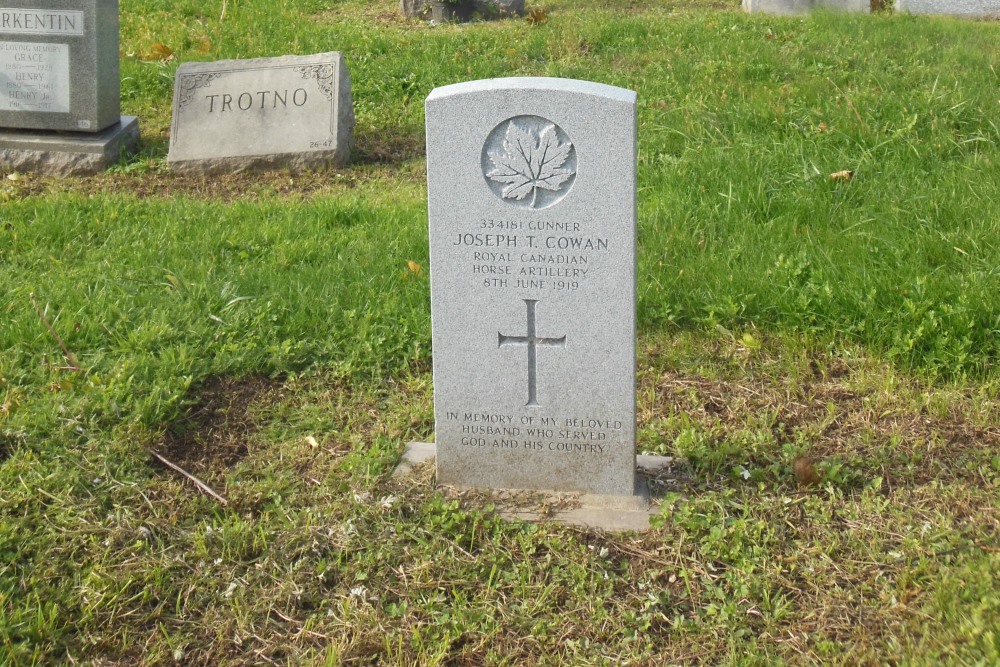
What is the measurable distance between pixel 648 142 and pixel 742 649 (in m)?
3.92

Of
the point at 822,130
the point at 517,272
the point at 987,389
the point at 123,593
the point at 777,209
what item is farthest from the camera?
the point at 822,130

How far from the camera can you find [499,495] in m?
3.36

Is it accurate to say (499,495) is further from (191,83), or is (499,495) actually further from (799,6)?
(799,6)

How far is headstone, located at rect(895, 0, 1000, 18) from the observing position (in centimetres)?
991

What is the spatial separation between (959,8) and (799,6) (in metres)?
1.59

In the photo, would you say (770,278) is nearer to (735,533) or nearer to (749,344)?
(749,344)

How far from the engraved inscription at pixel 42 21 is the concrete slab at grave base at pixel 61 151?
652mm

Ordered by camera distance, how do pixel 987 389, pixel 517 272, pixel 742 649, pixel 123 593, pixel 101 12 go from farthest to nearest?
1. pixel 101 12
2. pixel 987 389
3. pixel 517 272
4. pixel 123 593
5. pixel 742 649

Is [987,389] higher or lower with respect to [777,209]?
lower

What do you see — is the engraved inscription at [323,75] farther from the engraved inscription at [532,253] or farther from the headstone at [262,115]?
the engraved inscription at [532,253]

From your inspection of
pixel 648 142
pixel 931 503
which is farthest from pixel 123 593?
pixel 648 142

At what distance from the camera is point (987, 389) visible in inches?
151

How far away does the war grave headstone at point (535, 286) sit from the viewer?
299cm

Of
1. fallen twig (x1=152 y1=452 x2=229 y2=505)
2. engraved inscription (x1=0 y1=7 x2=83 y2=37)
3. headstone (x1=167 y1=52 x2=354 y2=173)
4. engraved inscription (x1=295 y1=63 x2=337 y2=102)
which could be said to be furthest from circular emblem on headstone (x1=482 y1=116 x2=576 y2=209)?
engraved inscription (x1=0 y1=7 x2=83 y2=37)
